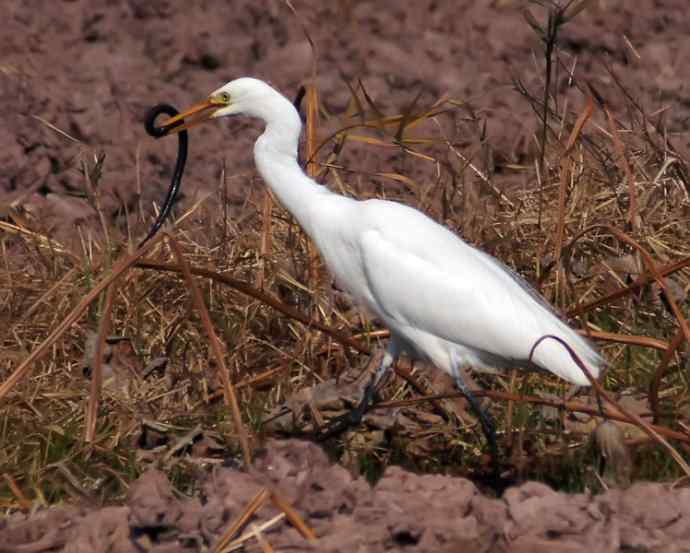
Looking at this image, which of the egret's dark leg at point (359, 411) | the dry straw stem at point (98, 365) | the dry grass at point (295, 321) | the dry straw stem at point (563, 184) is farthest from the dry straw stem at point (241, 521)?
the dry straw stem at point (563, 184)

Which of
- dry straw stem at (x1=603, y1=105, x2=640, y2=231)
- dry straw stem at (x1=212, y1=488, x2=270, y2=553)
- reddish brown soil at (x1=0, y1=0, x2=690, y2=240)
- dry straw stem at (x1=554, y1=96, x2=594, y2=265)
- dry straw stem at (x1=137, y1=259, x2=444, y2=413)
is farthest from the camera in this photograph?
reddish brown soil at (x1=0, y1=0, x2=690, y2=240)

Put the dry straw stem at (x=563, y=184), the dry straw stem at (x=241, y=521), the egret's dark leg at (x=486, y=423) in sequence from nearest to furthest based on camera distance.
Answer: the dry straw stem at (x=241, y=521) < the egret's dark leg at (x=486, y=423) < the dry straw stem at (x=563, y=184)

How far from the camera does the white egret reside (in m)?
4.47

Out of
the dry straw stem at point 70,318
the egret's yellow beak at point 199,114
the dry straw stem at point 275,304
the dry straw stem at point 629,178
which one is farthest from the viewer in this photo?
the dry straw stem at point 629,178

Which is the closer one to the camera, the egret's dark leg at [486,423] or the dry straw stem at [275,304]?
the dry straw stem at [275,304]

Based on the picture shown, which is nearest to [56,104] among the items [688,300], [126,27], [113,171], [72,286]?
[113,171]

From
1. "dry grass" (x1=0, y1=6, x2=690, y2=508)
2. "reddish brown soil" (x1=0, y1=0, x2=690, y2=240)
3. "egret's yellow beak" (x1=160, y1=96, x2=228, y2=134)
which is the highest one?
"egret's yellow beak" (x1=160, y1=96, x2=228, y2=134)

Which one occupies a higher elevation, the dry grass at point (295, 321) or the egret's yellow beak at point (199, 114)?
the egret's yellow beak at point (199, 114)

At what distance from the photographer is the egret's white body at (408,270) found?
176 inches

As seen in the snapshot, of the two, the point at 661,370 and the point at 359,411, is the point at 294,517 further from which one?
the point at 661,370

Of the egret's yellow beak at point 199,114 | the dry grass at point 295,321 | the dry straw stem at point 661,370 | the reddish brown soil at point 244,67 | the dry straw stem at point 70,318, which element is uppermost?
the egret's yellow beak at point 199,114

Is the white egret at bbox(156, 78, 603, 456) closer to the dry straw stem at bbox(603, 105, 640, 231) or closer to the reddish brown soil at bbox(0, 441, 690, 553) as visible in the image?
the dry straw stem at bbox(603, 105, 640, 231)

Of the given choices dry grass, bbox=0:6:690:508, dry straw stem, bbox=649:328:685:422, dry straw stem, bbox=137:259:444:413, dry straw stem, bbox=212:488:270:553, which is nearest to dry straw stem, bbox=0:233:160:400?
dry grass, bbox=0:6:690:508

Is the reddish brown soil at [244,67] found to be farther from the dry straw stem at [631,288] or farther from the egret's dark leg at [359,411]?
the egret's dark leg at [359,411]
